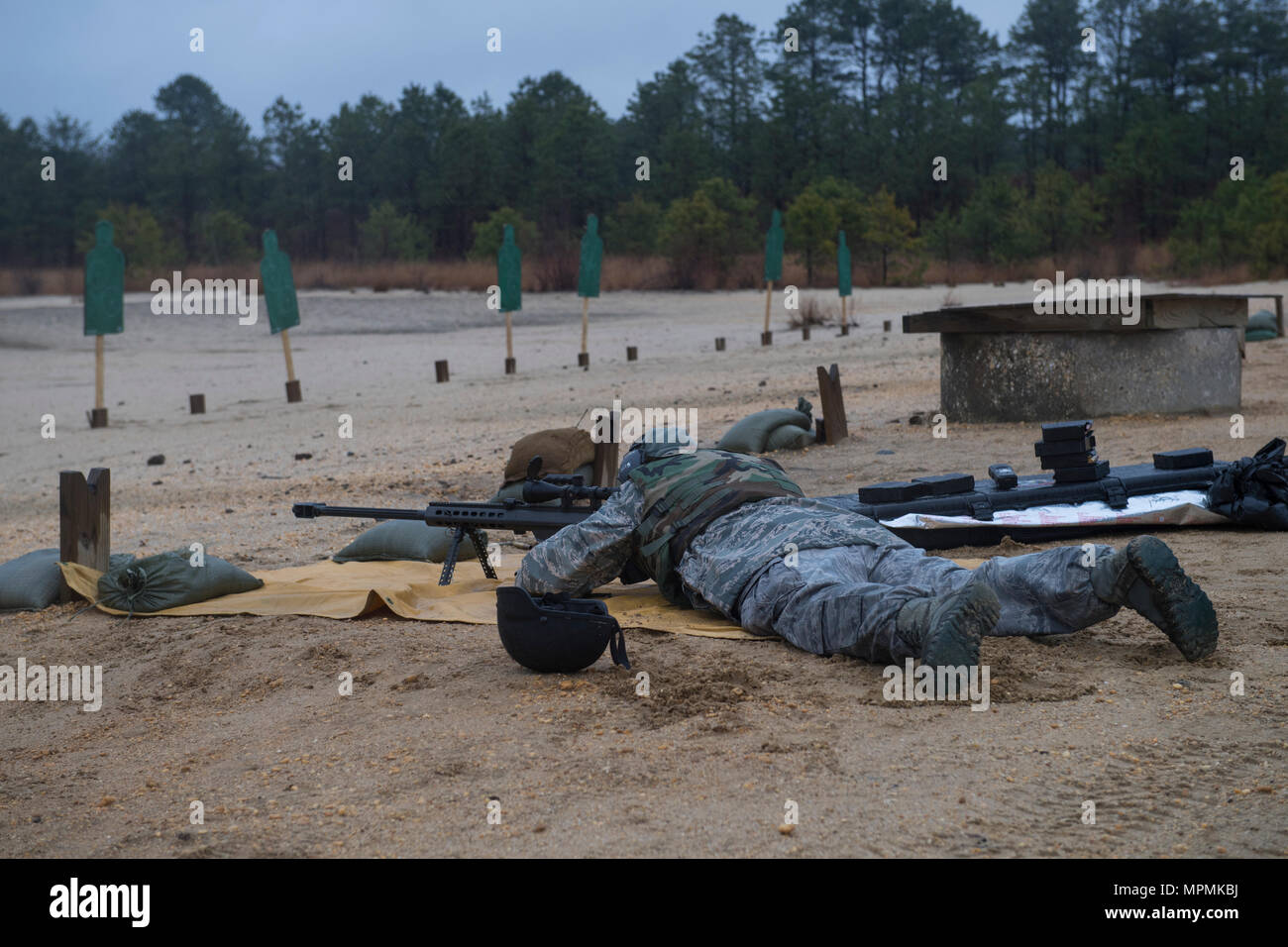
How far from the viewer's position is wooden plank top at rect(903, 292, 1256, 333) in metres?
9.38

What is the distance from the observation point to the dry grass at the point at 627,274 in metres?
33.7

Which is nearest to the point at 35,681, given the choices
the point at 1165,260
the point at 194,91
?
the point at 1165,260

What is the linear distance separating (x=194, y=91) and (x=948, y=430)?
71570 mm

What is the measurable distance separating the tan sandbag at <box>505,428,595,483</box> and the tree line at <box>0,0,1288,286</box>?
28.1 m

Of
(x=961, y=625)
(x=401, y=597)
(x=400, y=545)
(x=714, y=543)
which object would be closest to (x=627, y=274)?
(x=400, y=545)

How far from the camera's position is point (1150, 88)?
2010 inches

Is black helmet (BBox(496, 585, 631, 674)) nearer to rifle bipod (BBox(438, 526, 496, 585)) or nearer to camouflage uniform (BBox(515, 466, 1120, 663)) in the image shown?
camouflage uniform (BBox(515, 466, 1120, 663))

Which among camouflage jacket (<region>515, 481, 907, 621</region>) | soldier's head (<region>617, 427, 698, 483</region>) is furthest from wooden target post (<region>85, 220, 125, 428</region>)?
camouflage jacket (<region>515, 481, 907, 621</region>)

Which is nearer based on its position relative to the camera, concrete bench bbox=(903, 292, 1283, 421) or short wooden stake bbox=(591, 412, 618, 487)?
short wooden stake bbox=(591, 412, 618, 487)

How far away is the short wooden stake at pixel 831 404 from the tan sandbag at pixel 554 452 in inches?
129

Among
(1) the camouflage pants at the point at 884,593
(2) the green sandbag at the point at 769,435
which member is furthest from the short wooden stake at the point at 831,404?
(1) the camouflage pants at the point at 884,593

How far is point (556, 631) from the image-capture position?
4.07 metres

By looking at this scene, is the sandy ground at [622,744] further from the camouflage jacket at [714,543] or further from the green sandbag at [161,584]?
the camouflage jacket at [714,543]

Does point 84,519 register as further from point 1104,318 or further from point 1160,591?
point 1104,318
